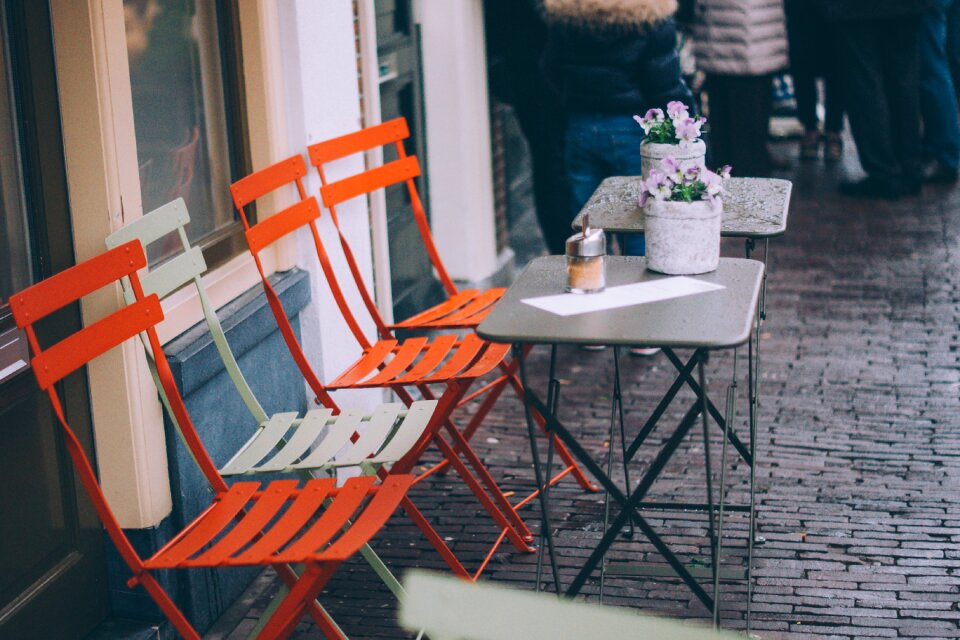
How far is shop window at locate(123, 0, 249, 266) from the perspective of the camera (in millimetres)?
4121

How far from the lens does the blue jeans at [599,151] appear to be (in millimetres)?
6129

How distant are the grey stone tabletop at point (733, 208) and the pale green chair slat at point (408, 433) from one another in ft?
2.30

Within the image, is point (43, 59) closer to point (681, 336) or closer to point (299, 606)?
point (299, 606)

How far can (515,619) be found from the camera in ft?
6.49

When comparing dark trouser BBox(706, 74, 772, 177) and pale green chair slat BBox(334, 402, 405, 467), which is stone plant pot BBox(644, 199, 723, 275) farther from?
dark trouser BBox(706, 74, 772, 177)

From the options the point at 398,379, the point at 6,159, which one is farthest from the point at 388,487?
the point at 6,159

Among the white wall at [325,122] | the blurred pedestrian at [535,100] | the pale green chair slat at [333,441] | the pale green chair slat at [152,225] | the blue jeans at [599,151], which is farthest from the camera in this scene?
the blurred pedestrian at [535,100]

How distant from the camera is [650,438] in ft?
18.0

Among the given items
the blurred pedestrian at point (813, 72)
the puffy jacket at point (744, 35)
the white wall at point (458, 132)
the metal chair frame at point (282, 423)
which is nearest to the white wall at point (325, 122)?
the metal chair frame at point (282, 423)

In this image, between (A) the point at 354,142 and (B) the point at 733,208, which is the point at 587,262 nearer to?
(B) the point at 733,208

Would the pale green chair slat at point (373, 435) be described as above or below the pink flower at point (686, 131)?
below

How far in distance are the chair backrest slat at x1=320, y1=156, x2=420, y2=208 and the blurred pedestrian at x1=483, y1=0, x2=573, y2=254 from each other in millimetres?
1818

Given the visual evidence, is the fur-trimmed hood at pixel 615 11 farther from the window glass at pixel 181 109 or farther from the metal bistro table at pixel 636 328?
the metal bistro table at pixel 636 328

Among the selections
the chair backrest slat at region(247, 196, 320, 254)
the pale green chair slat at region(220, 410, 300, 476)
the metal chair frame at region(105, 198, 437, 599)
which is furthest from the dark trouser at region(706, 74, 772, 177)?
the pale green chair slat at region(220, 410, 300, 476)
